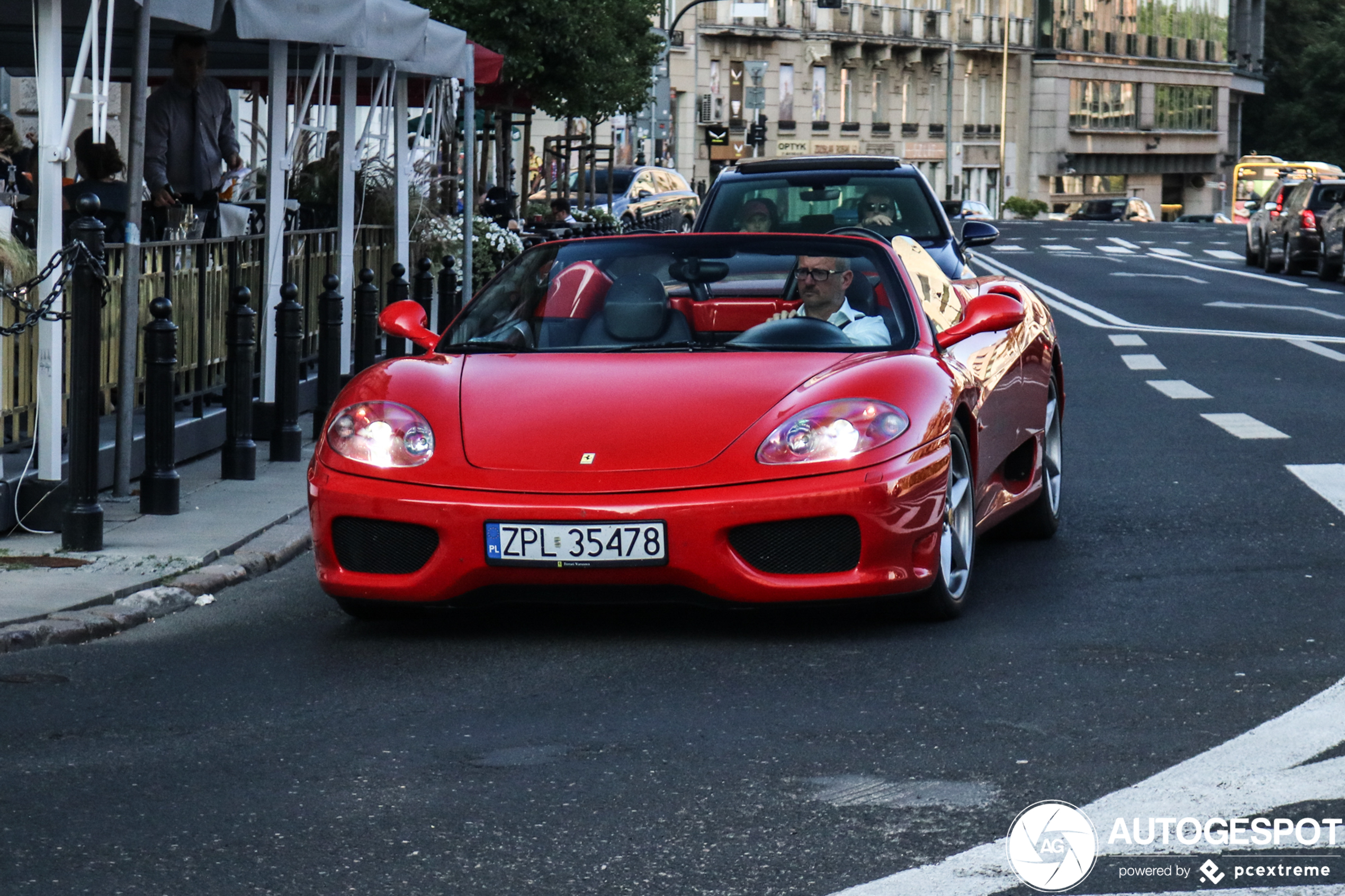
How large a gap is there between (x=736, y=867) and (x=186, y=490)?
6152 mm

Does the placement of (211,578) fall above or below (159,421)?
below

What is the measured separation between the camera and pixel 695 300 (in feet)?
25.1

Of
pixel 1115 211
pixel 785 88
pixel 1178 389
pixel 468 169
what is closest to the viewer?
pixel 468 169

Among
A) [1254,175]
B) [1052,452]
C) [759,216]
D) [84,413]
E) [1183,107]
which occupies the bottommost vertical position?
[1052,452]

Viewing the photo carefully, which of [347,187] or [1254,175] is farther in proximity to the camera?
[1254,175]

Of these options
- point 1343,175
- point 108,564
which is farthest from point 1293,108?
point 108,564

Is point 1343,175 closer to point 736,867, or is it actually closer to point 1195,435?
Answer: point 1195,435

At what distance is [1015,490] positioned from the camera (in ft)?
27.0

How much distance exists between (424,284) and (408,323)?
8.26 meters

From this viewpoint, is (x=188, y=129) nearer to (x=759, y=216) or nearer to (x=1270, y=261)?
(x=759, y=216)

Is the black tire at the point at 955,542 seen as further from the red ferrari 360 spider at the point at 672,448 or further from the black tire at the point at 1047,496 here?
the black tire at the point at 1047,496

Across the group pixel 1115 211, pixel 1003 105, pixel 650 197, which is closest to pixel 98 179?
pixel 650 197

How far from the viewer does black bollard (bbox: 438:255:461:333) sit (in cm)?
1527

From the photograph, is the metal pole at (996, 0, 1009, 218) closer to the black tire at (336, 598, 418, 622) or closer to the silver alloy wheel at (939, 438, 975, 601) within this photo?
the silver alloy wheel at (939, 438, 975, 601)
